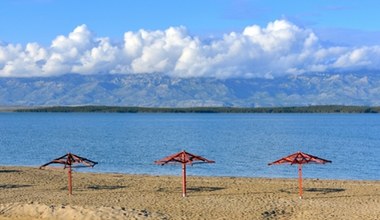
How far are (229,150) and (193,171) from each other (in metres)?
25.2

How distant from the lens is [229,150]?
7912 centimetres

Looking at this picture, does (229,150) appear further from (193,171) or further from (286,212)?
(286,212)

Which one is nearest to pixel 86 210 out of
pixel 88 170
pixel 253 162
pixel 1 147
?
pixel 88 170

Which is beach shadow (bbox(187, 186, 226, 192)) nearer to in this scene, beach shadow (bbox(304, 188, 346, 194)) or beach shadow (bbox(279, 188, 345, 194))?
beach shadow (bbox(279, 188, 345, 194))

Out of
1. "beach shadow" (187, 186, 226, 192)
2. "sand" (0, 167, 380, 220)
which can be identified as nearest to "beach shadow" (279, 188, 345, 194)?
"sand" (0, 167, 380, 220)

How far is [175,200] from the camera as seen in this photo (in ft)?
108

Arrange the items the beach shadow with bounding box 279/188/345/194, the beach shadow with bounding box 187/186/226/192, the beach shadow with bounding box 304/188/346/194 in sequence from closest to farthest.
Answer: the beach shadow with bounding box 279/188/345/194 < the beach shadow with bounding box 304/188/346/194 < the beach shadow with bounding box 187/186/226/192

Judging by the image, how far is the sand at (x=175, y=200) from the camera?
1117 inches

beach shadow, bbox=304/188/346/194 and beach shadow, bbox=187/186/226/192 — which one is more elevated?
beach shadow, bbox=187/186/226/192

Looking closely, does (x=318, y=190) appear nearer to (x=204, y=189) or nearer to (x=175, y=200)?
(x=204, y=189)

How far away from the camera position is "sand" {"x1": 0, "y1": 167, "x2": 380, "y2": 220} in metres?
28.4

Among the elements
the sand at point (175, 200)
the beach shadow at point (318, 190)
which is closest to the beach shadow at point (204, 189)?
the sand at point (175, 200)

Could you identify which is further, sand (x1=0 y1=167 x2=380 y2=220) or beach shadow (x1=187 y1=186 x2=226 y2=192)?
beach shadow (x1=187 y1=186 x2=226 y2=192)

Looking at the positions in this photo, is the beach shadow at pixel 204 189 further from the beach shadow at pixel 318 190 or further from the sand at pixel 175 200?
the beach shadow at pixel 318 190
